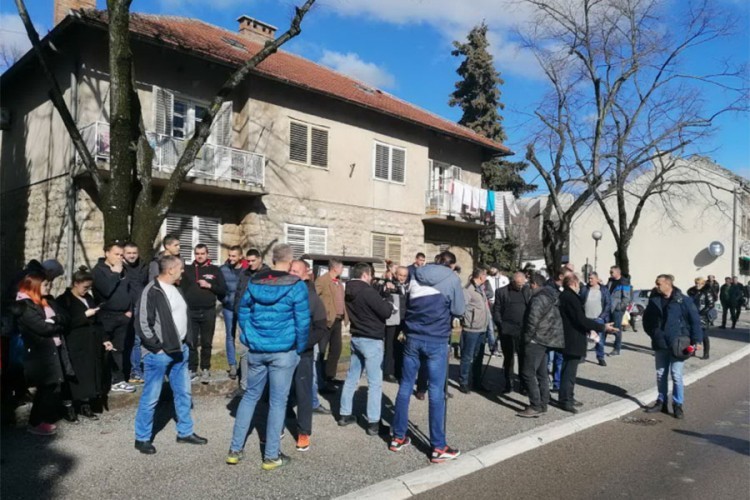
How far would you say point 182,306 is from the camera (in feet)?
18.3

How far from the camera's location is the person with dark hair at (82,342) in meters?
6.03

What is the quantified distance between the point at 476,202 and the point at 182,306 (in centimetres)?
1645

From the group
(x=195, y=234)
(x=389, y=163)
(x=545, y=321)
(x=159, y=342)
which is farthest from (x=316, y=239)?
(x=159, y=342)

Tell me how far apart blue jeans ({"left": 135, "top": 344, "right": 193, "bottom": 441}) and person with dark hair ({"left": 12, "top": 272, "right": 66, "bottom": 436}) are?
1.04 m

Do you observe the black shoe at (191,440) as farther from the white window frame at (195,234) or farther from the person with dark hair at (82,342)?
the white window frame at (195,234)

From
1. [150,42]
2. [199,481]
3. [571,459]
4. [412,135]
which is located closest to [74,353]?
[199,481]

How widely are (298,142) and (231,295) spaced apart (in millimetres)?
8223

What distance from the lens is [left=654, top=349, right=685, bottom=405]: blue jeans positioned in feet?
25.1

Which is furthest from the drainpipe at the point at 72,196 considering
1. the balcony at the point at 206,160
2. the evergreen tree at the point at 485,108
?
the evergreen tree at the point at 485,108

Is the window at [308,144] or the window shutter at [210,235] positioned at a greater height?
the window at [308,144]

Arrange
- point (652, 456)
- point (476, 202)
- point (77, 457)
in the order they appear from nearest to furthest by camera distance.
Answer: point (77, 457), point (652, 456), point (476, 202)

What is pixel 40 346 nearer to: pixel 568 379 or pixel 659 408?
pixel 568 379

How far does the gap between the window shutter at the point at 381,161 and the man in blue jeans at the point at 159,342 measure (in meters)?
13.3

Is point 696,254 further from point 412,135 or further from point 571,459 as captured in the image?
point 571,459
